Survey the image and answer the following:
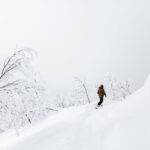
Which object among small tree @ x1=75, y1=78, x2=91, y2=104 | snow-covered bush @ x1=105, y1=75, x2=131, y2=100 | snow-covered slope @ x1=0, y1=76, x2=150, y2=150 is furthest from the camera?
snow-covered bush @ x1=105, y1=75, x2=131, y2=100

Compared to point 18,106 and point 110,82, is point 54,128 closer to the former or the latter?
point 18,106

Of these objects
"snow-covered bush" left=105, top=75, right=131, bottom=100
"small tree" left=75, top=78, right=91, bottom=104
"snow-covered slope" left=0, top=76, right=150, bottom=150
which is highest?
"snow-covered slope" left=0, top=76, right=150, bottom=150

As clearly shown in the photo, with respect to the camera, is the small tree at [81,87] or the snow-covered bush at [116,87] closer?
the small tree at [81,87]

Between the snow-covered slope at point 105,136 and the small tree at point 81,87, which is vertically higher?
the snow-covered slope at point 105,136

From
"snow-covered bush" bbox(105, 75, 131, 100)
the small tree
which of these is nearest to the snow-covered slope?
the small tree

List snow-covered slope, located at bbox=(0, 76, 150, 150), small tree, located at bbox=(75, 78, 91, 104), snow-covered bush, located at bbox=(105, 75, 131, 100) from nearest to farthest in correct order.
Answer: snow-covered slope, located at bbox=(0, 76, 150, 150), small tree, located at bbox=(75, 78, 91, 104), snow-covered bush, located at bbox=(105, 75, 131, 100)

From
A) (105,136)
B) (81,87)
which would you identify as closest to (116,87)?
(81,87)

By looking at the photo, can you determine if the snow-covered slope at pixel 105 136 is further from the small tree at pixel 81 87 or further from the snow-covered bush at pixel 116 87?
the snow-covered bush at pixel 116 87

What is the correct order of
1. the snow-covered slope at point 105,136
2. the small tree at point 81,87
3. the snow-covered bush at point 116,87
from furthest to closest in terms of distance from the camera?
the snow-covered bush at point 116,87 → the small tree at point 81,87 → the snow-covered slope at point 105,136

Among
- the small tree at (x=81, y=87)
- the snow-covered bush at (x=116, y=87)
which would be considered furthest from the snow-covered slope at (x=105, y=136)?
the snow-covered bush at (x=116, y=87)

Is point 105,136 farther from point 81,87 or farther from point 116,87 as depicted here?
point 116,87

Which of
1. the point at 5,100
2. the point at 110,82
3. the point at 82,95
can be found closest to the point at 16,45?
the point at 5,100

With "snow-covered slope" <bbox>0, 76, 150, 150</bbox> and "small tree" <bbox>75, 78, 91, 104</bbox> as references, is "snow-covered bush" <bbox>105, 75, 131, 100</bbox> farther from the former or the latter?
"snow-covered slope" <bbox>0, 76, 150, 150</bbox>

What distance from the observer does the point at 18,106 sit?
379 inches
